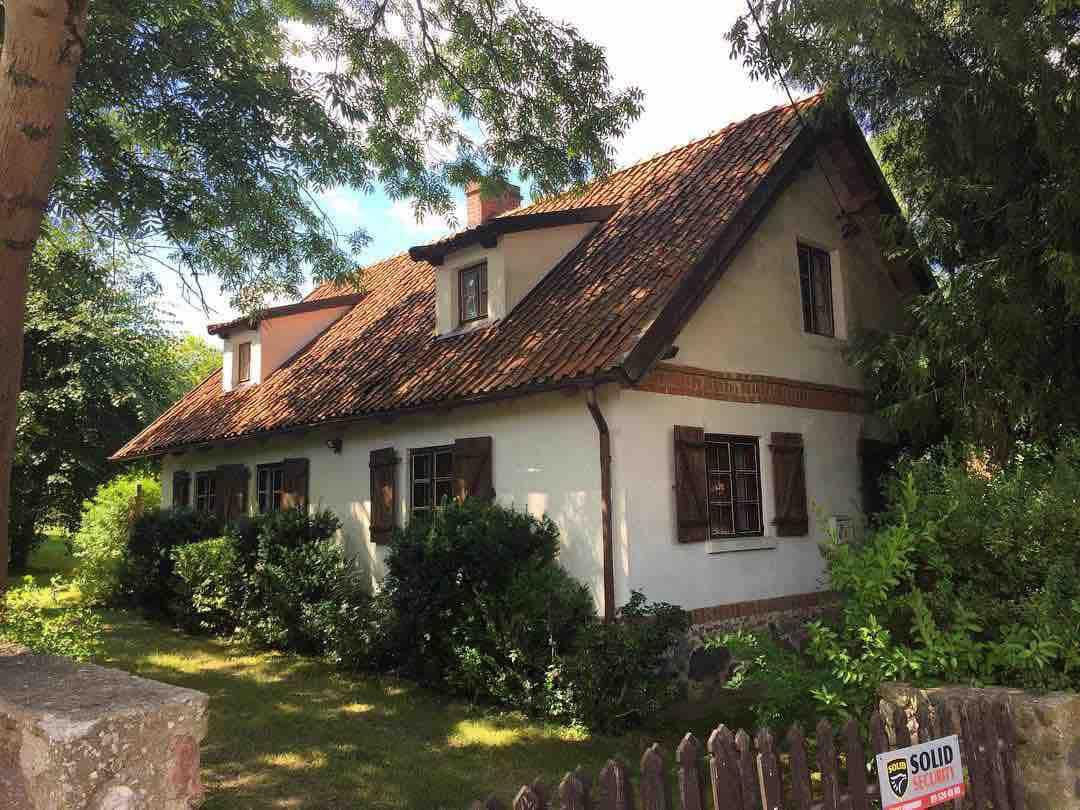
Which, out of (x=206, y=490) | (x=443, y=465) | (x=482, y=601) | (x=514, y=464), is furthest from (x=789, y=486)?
(x=206, y=490)

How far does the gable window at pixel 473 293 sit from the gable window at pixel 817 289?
14.4ft

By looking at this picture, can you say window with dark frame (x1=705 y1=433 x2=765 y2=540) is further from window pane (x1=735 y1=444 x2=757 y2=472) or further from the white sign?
the white sign

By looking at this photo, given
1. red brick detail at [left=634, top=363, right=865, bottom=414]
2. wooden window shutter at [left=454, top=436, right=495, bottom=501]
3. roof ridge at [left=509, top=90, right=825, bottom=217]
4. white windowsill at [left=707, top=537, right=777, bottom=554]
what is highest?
roof ridge at [left=509, top=90, right=825, bottom=217]

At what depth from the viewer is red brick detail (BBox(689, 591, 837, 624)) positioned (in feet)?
29.9

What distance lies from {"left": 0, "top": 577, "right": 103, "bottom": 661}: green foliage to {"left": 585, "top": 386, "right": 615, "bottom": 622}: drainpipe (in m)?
4.58

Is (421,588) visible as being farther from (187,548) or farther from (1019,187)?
(1019,187)

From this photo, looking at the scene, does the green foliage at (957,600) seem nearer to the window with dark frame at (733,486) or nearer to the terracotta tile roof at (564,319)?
the terracotta tile roof at (564,319)

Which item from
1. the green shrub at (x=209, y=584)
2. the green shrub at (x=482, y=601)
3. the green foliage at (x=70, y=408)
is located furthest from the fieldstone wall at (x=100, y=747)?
the green foliage at (x=70, y=408)

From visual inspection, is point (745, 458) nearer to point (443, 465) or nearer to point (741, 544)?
point (741, 544)

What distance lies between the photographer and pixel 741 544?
9688 millimetres

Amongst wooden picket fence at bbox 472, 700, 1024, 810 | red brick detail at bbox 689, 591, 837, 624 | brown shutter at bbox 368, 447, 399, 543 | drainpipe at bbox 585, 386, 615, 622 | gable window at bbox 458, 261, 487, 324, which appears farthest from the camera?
gable window at bbox 458, 261, 487, 324

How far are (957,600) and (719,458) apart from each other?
4.95 m

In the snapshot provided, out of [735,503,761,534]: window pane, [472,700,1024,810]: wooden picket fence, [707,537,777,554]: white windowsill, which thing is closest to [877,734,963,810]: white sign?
[472,700,1024,810]: wooden picket fence

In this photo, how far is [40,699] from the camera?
3021 millimetres
